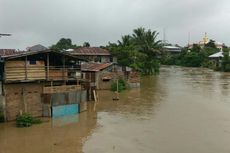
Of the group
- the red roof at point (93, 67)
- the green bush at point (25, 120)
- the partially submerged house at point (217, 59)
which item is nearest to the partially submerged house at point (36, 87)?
the green bush at point (25, 120)

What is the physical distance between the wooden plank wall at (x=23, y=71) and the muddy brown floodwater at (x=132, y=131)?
243cm

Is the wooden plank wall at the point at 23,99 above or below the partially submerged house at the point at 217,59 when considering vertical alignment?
below

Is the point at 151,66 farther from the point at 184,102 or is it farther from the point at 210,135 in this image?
the point at 210,135

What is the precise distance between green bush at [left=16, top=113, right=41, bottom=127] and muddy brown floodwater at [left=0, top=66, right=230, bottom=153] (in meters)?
0.34

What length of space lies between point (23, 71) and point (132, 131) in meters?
6.34

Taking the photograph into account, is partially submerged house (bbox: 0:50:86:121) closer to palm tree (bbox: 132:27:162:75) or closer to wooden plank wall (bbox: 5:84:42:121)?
wooden plank wall (bbox: 5:84:42:121)

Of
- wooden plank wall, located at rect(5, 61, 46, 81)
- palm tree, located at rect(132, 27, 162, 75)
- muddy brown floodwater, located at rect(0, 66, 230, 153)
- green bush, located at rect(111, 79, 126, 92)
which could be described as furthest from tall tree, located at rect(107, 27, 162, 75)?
wooden plank wall, located at rect(5, 61, 46, 81)

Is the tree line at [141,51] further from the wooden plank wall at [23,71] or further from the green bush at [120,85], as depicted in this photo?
the wooden plank wall at [23,71]

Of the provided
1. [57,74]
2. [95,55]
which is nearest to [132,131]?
[57,74]

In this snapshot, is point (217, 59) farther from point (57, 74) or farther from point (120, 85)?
point (57, 74)

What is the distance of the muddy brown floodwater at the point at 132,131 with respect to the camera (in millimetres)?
13695

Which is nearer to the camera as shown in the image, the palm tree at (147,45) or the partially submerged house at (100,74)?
the partially submerged house at (100,74)

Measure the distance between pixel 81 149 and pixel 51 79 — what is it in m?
6.37

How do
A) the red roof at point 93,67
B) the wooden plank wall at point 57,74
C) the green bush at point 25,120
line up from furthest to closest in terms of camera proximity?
the red roof at point 93,67 < the wooden plank wall at point 57,74 < the green bush at point 25,120
